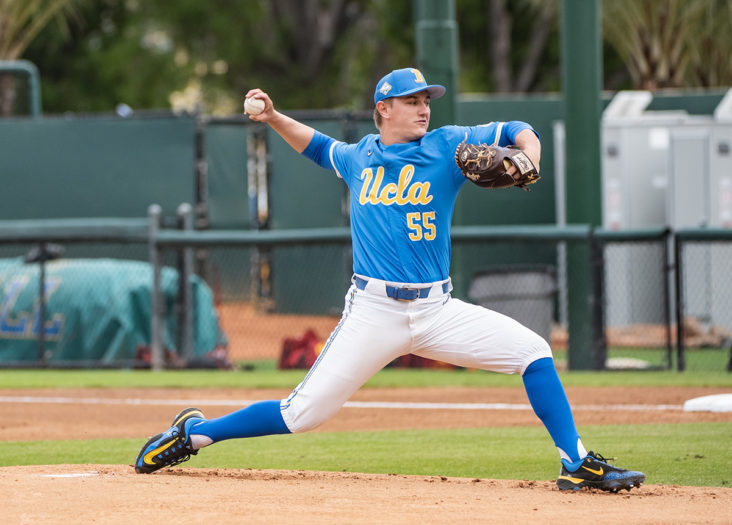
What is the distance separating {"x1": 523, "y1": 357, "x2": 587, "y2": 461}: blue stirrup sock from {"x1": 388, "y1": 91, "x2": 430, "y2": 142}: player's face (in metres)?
1.23

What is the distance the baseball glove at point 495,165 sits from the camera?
4.96 meters

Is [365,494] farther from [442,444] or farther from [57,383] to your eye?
[57,383]

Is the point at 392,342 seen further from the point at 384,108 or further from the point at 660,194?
the point at 660,194

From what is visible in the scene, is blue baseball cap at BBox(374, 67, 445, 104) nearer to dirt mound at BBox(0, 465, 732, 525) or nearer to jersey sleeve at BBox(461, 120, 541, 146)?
jersey sleeve at BBox(461, 120, 541, 146)

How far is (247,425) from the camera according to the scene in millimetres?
5590

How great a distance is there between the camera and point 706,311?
1397 cm

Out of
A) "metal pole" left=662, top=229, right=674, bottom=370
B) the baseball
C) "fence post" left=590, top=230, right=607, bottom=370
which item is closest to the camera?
the baseball

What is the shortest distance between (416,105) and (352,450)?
98.5 inches

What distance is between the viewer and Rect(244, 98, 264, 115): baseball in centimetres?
570

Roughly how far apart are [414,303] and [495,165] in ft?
2.64

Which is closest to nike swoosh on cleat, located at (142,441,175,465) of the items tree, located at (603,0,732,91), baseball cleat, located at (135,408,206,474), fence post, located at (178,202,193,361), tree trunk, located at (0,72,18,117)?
baseball cleat, located at (135,408,206,474)

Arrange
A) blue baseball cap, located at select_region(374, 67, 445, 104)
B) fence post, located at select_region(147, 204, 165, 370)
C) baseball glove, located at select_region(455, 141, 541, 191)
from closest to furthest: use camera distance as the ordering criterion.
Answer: baseball glove, located at select_region(455, 141, 541, 191)
blue baseball cap, located at select_region(374, 67, 445, 104)
fence post, located at select_region(147, 204, 165, 370)

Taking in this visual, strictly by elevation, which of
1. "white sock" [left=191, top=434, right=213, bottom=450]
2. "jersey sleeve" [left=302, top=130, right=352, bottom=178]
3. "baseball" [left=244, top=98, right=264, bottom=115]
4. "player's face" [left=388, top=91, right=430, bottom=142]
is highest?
"baseball" [left=244, top=98, right=264, bottom=115]

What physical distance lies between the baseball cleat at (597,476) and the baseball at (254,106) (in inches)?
88.8
